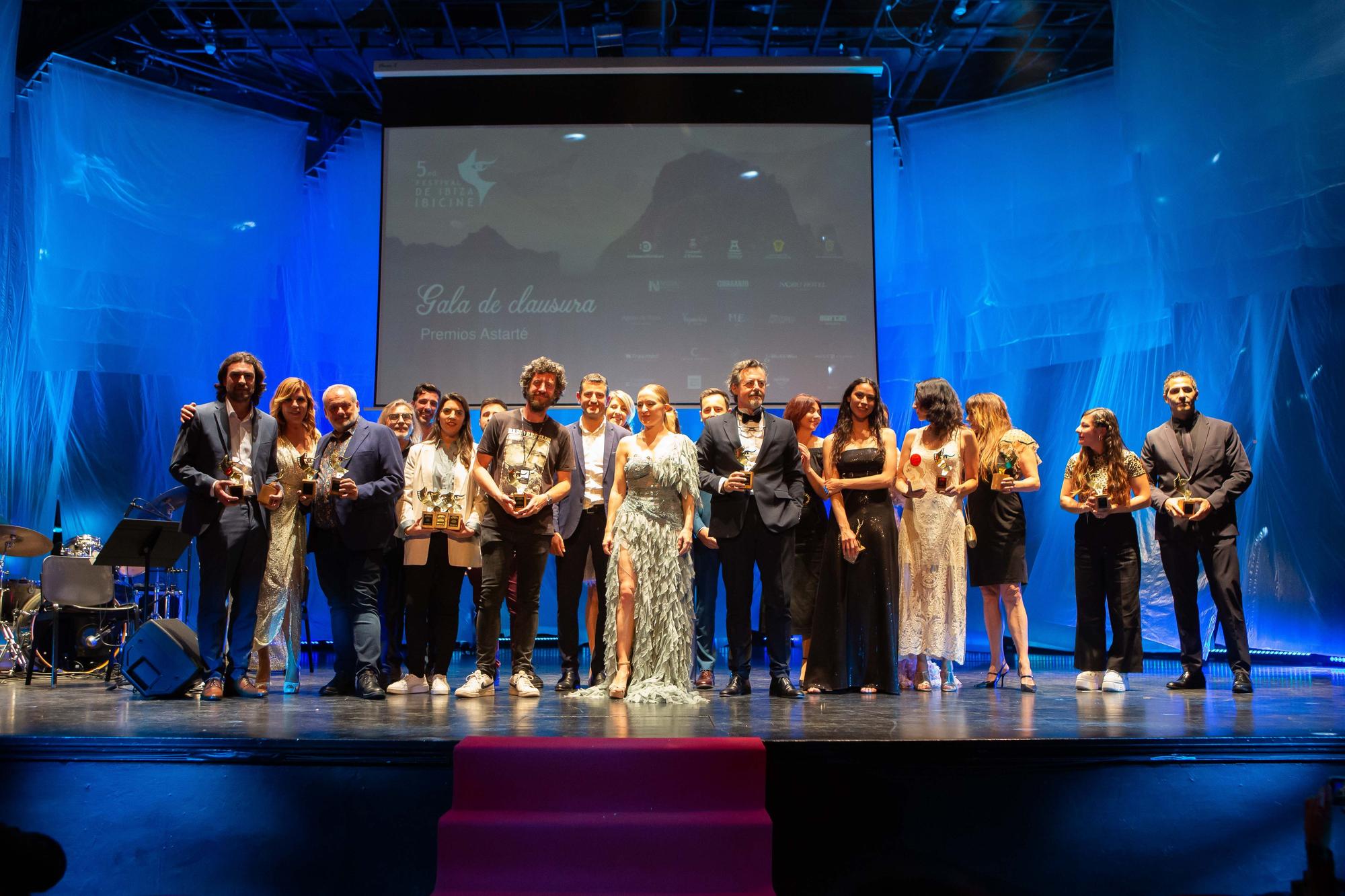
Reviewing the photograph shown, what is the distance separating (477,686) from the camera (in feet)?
16.8

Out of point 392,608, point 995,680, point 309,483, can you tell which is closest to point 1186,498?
point 995,680

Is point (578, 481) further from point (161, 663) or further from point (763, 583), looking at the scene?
point (161, 663)

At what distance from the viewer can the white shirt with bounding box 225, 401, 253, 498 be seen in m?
5.10

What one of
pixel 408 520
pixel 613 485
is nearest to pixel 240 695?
pixel 408 520

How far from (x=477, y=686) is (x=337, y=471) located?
4.24 ft

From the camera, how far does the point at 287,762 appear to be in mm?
3514

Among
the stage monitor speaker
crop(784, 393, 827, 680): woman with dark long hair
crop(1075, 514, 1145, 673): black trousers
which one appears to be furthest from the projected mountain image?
the stage monitor speaker

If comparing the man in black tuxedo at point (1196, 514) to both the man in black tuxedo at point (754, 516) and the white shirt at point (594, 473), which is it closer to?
the man in black tuxedo at point (754, 516)

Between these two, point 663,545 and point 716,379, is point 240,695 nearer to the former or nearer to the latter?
point 663,545

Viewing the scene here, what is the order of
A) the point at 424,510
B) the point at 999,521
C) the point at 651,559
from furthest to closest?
1. the point at 999,521
2. the point at 424,510
3. the point at 651,559

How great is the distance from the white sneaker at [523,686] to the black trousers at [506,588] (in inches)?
1.9

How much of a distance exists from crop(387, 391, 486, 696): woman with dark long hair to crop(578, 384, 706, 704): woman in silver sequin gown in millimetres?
872

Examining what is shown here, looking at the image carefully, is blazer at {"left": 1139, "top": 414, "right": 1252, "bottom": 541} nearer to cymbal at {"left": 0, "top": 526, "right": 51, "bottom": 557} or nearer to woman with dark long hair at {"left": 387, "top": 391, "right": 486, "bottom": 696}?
woman with dark long hair at {"left": 387, "top": 391, "right": 486, "bottom": 696}

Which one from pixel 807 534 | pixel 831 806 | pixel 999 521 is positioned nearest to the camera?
pixel 831 806
